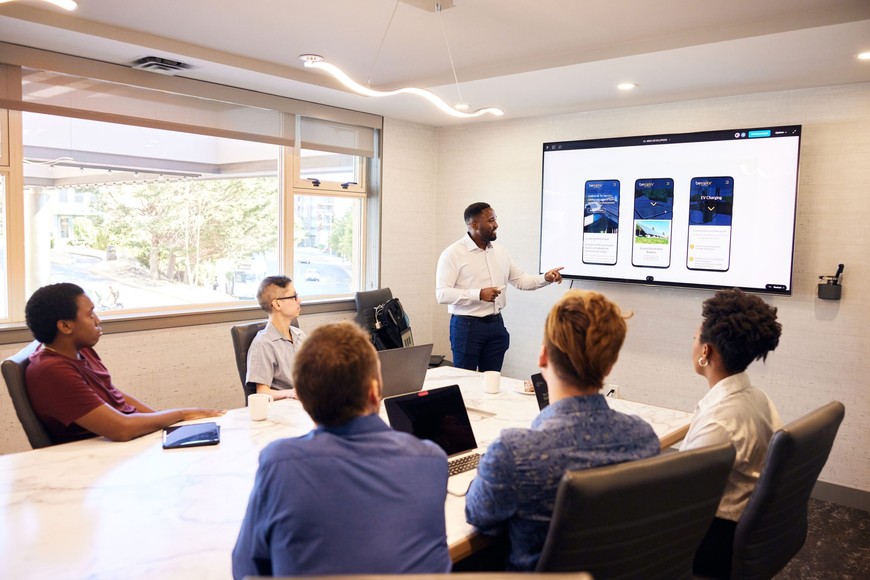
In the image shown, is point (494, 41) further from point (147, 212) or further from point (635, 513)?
point (635, 513)

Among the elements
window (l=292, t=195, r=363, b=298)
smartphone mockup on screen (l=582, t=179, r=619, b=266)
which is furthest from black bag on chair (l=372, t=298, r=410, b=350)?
smartphone mockup on screen (l=582, t=179, r=619, b=266)

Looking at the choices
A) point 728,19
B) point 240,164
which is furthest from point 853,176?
point 240,164

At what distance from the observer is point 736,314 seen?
6.64 ft

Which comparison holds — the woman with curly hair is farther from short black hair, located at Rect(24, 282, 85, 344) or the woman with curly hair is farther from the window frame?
the window frame

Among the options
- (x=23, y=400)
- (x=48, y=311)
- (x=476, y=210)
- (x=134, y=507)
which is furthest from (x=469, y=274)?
(x=134, y=507)

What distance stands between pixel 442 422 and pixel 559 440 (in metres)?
0.73

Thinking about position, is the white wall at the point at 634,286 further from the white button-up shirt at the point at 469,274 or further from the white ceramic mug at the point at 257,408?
the white ceramic mug at the point at 257,408

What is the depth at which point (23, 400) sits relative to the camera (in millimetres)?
2131

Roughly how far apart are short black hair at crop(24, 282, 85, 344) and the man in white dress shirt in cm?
248

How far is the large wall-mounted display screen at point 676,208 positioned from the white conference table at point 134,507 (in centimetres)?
255

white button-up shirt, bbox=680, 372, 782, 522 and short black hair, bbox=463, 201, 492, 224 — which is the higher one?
short black hair, bbox=463, 201, 492, 224

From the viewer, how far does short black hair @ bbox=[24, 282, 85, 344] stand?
2191 mm

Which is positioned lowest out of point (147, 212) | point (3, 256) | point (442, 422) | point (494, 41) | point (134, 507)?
point (134, 507)

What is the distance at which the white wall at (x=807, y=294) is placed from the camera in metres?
3.84
